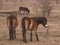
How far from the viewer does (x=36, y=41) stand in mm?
9117

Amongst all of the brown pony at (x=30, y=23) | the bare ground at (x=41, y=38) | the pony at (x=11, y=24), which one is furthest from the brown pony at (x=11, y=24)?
the brown pony at (x=30, y=23)

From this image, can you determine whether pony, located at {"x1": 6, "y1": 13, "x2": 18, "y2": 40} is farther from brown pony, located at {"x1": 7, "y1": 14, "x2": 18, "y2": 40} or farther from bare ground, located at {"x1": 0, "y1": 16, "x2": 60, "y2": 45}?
bare ground, located at {"x1": 0, "y1": 16, "x2": 60, "y2": 45}

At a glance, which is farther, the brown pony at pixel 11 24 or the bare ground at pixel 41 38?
the brown pony at pixel 11 24

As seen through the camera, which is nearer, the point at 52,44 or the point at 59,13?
the point at 52,44

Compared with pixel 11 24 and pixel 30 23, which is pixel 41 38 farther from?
pixel 11 24

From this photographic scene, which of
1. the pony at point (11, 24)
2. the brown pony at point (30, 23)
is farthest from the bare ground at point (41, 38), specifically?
the brown pony at point (30, 23)

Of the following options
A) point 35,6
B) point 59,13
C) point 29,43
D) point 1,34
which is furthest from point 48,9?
point 29,43

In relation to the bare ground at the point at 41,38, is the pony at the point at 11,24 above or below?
above

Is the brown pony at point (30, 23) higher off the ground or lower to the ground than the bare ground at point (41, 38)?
higher

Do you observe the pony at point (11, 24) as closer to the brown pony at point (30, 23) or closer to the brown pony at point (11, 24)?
the brown pony at point (11, 24)

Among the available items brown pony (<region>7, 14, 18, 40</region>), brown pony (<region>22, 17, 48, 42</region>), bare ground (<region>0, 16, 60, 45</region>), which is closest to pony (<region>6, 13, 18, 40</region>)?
brown pony (<region>7, 14, 18, 40</region>)

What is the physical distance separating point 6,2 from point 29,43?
1349 cm

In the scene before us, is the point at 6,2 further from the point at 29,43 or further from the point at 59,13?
the point at 29,43

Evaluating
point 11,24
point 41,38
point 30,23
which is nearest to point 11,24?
point 11,24
